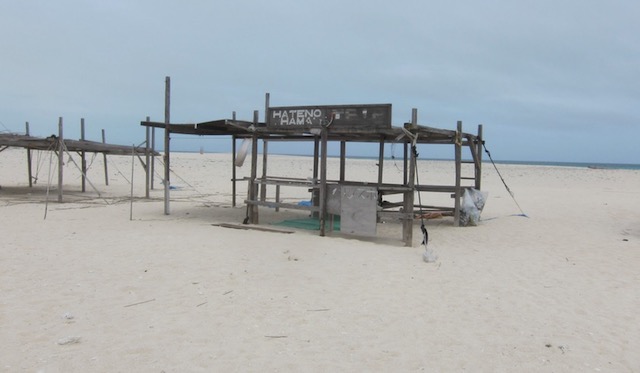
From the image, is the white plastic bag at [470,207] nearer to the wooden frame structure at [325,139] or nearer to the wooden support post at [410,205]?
the wooden frame structure at [325,139]

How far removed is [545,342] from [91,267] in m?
5.67

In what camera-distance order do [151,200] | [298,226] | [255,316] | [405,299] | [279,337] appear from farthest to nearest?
[151,200]
[298,226]
[405,299]
[255,316]
[279,337]

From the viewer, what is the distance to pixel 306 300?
5.50 metres

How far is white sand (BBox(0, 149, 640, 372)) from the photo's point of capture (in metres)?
4.01

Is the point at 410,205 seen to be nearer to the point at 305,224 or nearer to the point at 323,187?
the point at 323,187

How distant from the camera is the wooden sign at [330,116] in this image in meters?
8.85

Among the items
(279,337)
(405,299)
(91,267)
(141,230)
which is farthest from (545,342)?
(141,230)

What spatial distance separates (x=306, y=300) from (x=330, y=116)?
478 cm

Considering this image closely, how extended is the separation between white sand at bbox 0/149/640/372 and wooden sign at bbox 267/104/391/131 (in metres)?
2.26

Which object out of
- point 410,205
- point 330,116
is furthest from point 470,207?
point 330,116

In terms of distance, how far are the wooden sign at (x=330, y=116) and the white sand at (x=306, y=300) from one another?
7.41ft

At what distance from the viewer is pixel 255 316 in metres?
4.91

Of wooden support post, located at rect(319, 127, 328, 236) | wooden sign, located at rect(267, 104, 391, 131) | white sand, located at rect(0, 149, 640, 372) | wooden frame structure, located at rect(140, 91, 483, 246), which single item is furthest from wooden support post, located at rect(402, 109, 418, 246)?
wooden support post, located at rect(319, 127, 328, 236)

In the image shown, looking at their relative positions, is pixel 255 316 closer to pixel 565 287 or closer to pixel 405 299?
pixel 405 299
